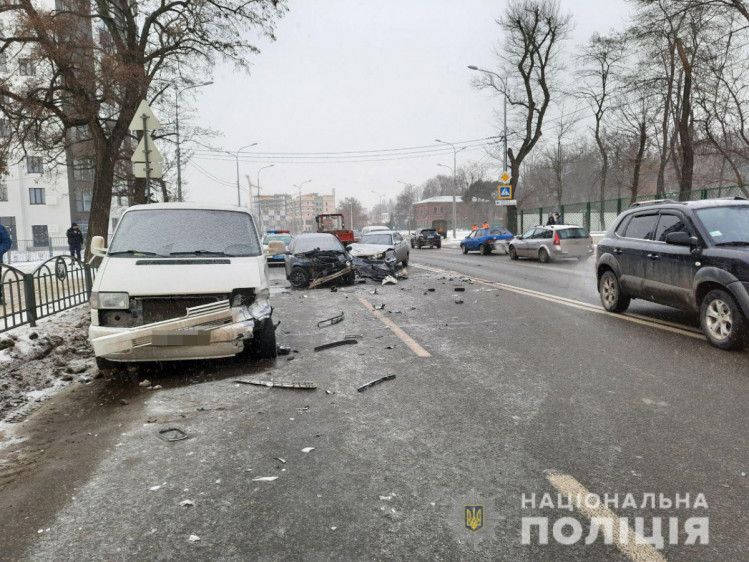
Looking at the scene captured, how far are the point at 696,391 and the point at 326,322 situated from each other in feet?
18.9

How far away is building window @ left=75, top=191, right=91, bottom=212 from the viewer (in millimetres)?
50562

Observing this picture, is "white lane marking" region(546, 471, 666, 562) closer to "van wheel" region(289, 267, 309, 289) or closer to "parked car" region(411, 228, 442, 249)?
"van wheel" region(289, 267, 309, 289)

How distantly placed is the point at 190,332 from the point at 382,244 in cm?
1332

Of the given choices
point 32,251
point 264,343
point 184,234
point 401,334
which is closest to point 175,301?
point 264,343

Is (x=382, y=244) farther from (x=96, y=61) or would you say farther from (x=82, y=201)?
(x=82, y=201)

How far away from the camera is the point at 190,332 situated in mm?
5340

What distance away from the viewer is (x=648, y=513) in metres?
2.83

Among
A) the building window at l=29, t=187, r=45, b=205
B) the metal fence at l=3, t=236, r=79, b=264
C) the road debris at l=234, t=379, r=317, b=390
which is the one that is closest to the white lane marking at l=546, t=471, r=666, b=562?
the road debris at l=234, t=379, r=317, b=390

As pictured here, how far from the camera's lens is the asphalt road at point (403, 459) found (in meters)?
2.65

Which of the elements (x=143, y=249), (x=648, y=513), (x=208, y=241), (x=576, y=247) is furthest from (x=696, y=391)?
(x=576, y=247)

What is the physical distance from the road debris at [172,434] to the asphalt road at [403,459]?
0.21 ft

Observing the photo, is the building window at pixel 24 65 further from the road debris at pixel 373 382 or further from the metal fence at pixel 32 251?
the road debris at pixel 373 382

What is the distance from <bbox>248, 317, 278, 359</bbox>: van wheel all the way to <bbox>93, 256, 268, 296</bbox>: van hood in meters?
0.54

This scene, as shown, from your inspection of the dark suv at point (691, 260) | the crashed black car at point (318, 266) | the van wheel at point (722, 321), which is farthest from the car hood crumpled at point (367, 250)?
the van wheel at point (722, 321)
